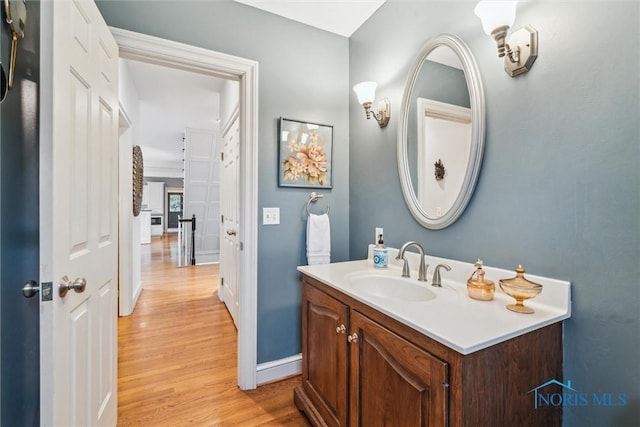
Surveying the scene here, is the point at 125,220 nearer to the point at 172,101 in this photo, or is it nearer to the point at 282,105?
the point at 172,101

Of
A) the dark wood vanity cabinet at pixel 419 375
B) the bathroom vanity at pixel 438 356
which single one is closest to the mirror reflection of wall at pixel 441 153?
the bathroom vanity at pixel 438 356

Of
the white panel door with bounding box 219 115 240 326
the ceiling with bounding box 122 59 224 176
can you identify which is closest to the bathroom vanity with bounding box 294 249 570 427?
the white panel door with bounding box 219 115 240 326

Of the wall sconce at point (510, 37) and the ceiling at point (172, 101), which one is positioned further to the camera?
the ceiling at point (172, 101)

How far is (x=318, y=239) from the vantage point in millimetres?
1958

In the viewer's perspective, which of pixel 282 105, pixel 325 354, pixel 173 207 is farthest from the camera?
pixel 173 207

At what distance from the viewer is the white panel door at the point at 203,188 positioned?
5.16 m

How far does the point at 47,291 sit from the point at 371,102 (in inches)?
67.5

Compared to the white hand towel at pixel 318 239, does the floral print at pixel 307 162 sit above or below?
above

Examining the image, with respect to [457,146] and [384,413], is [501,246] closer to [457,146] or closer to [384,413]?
[457,146]

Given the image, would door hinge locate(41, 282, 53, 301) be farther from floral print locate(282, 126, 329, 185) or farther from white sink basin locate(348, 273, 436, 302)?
floral print locate(282, 126, 329, 185)

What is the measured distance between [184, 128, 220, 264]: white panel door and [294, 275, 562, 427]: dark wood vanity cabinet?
464cm

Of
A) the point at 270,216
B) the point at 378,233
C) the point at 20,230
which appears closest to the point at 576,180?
the point at 378,233

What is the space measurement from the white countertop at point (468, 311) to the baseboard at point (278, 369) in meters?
0.96

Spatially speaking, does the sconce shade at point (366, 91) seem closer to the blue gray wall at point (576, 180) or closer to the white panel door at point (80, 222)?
the blue gray wall at point (576, 180)
